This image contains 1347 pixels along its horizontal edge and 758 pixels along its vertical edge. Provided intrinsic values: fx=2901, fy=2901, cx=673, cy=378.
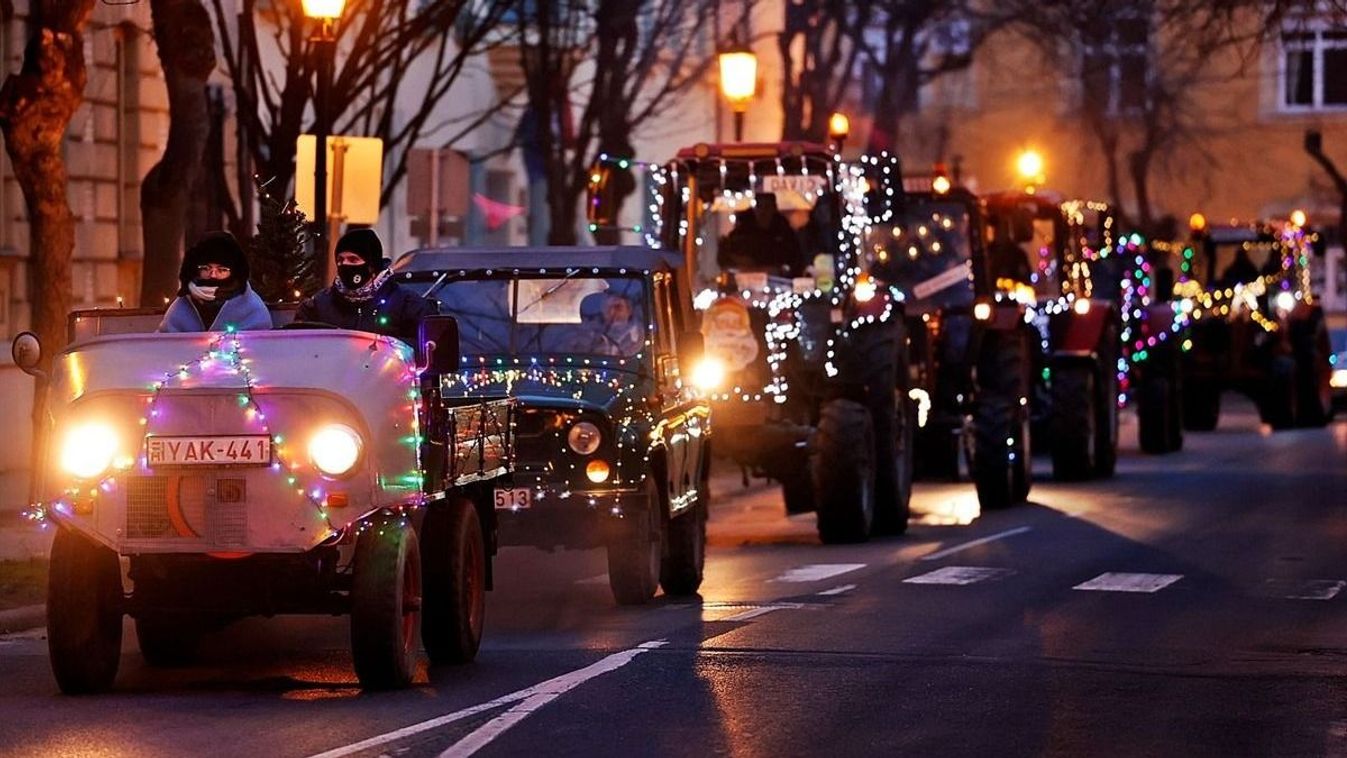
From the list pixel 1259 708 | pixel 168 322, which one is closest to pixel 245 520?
pixel 168 322

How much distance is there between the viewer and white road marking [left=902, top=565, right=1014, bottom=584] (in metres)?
17.9

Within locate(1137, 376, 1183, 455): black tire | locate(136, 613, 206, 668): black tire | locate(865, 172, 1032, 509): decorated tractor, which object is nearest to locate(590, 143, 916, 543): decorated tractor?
locate(865, 172, 1032, 509): decorated tractor

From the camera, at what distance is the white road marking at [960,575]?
58.7 ft

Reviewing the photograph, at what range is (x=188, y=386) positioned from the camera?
11.8 meters

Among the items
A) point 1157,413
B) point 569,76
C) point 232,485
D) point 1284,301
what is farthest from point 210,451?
point 1284,301

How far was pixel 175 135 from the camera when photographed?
20.9 metres

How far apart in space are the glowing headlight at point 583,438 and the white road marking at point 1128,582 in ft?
11.4

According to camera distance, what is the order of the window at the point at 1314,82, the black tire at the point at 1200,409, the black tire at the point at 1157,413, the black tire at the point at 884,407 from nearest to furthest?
the black tire at the point at 884,407 → the black tire at the point at 1157,413 → the black tire at the point at 1200,409 → the window at the point at 1314,82

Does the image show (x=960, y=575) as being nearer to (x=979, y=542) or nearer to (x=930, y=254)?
(x=979, y=542)

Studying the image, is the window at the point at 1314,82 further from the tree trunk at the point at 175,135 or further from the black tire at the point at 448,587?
the black tire at the point at 448,587

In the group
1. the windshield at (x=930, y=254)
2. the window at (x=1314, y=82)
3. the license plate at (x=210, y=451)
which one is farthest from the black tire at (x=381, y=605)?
the window at (x=1314, y=82)

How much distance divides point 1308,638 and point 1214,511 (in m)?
9.78

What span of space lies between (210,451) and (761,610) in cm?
486

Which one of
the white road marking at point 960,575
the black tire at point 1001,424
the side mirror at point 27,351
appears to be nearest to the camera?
the side mirror at point 27,351
